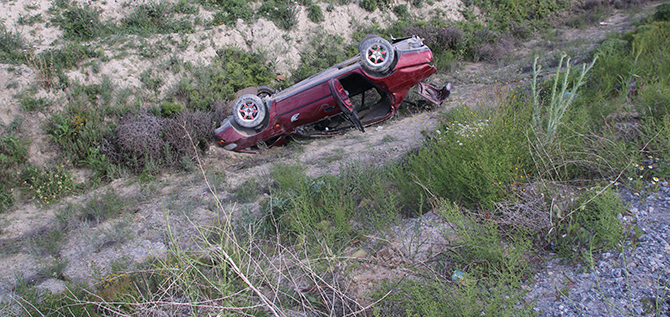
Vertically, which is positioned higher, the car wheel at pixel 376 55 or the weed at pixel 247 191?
the car wheel at pixel 376 55

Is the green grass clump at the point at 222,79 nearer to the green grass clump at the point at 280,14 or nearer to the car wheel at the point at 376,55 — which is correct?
the green grass clump at the point at 280,14

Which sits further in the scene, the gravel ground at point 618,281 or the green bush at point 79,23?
the green bush at point 79,23

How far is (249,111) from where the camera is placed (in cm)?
716

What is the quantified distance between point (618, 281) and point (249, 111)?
6.16m

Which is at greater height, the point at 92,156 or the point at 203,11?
the point at 203,11

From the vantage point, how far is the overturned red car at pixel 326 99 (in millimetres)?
6660

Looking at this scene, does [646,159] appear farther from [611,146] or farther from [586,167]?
[586,167]

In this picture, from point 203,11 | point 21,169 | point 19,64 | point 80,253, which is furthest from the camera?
point 203,11

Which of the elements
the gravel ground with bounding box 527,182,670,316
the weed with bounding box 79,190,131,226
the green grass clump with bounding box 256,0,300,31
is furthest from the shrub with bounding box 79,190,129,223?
the green grass clump with bounding box 256,0,300,31

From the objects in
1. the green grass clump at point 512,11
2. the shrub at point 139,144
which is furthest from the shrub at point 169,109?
the green grass clump at point 512,11

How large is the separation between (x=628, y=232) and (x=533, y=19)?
44.6ft

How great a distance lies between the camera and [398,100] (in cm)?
731

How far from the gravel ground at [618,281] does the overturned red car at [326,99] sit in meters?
4.46

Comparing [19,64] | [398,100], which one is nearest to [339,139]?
[398,100]
